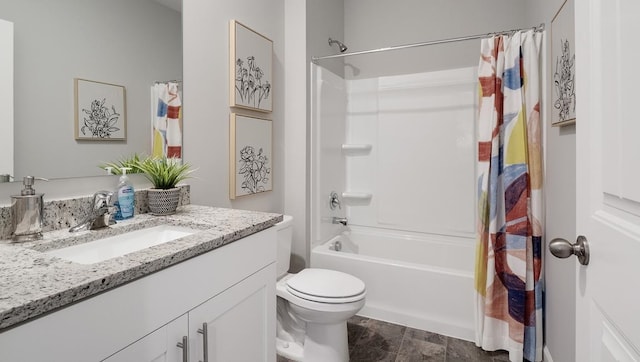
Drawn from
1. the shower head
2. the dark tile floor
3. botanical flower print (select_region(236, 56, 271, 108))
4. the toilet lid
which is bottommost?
the dark tile floor

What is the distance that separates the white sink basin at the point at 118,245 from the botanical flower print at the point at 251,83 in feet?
3.07

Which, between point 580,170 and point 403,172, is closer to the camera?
point 580,170

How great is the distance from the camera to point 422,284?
207cm

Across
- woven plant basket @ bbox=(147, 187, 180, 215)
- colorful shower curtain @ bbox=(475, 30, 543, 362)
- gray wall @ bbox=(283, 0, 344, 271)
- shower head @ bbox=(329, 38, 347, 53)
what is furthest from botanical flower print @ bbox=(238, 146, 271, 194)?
colorful shower curtain @ bbox=(475, 30, 543, 362)

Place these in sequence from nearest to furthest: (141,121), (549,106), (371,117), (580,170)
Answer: (580,170)
(141,121)
(549,106)
(371,117)

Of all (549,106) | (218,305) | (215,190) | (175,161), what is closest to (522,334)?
(549,106)

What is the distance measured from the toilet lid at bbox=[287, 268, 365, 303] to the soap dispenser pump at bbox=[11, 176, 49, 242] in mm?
1111

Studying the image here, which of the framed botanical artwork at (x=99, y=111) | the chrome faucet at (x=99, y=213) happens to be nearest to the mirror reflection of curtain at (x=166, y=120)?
the framed botanical artwork at (x=99, y=111)

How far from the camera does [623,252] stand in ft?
1.70

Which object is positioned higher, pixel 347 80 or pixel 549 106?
pixel 347 80

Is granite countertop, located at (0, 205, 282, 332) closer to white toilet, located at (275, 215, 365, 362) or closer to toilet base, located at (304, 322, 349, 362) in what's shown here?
white toilet, located at (275, 215, 365, 362)

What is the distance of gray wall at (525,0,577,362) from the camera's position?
4.46 feet

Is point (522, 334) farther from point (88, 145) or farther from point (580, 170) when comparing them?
point (88, 145)

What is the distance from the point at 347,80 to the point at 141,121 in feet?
6.81
